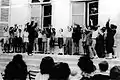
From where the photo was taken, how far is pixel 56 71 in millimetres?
2955

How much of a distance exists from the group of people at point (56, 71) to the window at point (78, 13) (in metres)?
10.7

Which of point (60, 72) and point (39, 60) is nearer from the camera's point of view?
point (60, 72)

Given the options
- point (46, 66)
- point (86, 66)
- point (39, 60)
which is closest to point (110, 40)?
point (39, 60)

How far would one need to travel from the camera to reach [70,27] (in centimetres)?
1440

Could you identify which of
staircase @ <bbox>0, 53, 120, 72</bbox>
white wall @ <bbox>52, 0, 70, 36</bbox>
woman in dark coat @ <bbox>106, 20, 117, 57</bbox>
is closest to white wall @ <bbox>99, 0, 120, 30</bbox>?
woman in dark coat @ <bbox>106, 20, 117, 57</bbox>

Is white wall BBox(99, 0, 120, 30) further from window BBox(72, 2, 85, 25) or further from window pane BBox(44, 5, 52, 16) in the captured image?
window pane BBox(44, 5, 52, 16)

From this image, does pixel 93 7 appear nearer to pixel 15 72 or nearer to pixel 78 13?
pixel 78 13

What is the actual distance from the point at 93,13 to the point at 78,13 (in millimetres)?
808

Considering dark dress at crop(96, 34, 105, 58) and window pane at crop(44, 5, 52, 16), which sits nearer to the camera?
dark dress at crop(96, 34, 105, 58)

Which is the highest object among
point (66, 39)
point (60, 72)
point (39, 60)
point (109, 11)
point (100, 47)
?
point (109, 11)

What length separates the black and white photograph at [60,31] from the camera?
38.5 ft

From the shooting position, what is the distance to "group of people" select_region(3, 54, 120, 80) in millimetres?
2959

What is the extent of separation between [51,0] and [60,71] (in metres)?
12.8

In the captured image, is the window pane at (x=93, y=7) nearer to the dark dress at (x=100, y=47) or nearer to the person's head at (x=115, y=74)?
the dark dress at (x=100, y=47)
